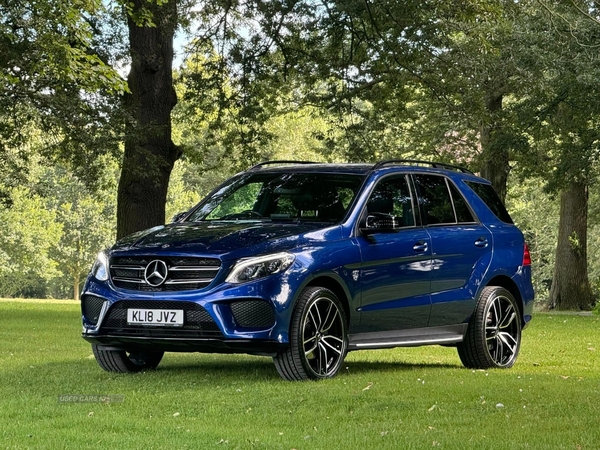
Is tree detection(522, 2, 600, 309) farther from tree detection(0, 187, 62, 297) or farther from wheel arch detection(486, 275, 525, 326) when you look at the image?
tree detection(0, 187, 62, 297)

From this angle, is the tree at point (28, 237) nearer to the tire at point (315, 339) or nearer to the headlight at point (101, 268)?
the headlight at point (101, 268)

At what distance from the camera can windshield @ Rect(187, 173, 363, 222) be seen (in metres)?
10.6

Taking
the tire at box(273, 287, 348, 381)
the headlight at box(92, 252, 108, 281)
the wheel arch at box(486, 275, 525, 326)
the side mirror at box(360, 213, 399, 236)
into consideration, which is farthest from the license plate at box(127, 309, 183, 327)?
the wheel arch at box(486, 275, 525, 326)

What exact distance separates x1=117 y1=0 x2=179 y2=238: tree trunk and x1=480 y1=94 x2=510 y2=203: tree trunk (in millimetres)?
8583

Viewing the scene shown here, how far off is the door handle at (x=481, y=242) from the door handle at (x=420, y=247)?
0.91 metres

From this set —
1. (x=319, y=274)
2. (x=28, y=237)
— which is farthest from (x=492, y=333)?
(x=28, y=237)

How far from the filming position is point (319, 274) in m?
9.76

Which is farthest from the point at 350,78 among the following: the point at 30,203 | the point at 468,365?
the point at 30,203

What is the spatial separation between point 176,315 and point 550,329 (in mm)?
12163

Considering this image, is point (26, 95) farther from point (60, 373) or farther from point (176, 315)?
point (176, 315)

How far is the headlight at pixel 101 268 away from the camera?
10059 millimetres

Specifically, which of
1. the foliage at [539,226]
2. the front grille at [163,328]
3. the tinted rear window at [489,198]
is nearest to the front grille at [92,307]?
the front grille at [163,328]

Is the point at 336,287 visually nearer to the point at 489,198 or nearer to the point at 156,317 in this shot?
the point at 156,317

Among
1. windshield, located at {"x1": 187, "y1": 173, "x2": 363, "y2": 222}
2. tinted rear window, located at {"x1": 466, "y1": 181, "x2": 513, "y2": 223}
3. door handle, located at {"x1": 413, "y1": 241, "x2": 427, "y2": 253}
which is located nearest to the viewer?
windshield, located at {"x1": 187, "y1": 173, "x2": 363, "y2": 222}
